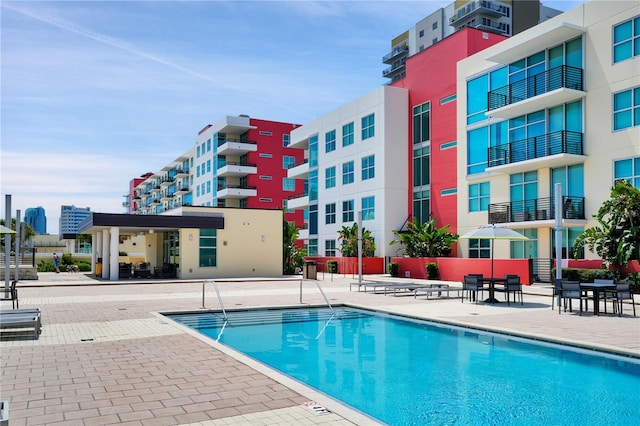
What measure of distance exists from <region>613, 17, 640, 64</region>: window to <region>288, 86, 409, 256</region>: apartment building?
1679 centimetres

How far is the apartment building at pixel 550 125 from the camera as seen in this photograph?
23922mm

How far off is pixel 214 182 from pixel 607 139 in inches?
1929

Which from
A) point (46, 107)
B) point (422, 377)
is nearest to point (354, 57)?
point (46, 107)

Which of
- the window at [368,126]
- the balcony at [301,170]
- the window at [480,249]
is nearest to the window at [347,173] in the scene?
the window at [368,126]

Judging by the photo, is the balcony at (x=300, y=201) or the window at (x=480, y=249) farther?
the balcony at (x=300, y=201)

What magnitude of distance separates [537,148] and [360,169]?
15945 mm

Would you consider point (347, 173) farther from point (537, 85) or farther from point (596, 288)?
point (596, 288)

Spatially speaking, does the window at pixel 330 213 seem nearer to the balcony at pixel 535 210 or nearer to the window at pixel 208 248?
the window at pixel 208 248

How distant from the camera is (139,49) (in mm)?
11531

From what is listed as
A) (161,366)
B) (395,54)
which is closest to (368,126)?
(161,366)

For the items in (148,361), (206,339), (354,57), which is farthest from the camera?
(354,57)

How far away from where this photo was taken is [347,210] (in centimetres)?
4306

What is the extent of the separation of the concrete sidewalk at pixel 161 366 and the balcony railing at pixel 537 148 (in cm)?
1207

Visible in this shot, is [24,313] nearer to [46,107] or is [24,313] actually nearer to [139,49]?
[46,107]
